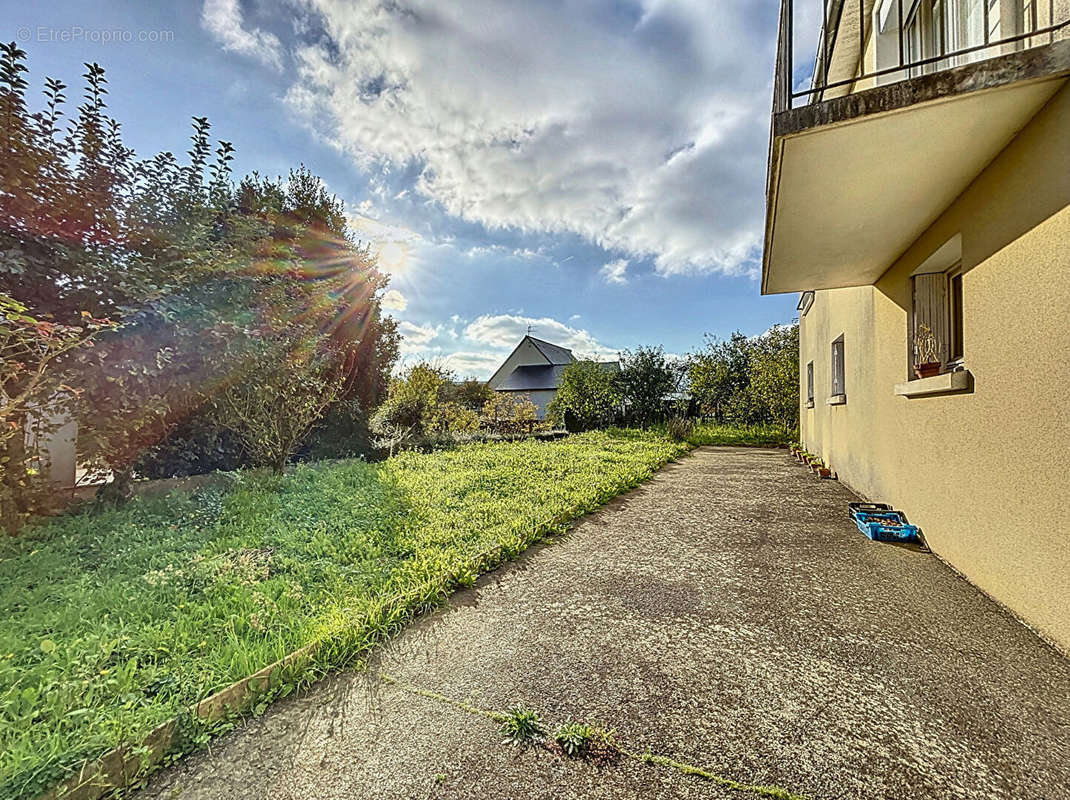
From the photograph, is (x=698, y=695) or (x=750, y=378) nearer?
(x=698, y=695)

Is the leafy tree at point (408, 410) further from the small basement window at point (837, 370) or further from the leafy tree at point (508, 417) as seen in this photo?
the small basement window at point (837, 370)

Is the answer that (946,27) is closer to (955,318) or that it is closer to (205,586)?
(955,318)

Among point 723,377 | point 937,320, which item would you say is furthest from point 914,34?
point 723,377

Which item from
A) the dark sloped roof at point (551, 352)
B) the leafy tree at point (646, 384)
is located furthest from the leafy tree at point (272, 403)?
the dark sloped roof at point (551, 352)

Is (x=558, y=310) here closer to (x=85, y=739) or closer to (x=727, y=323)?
(x=727, y=323)

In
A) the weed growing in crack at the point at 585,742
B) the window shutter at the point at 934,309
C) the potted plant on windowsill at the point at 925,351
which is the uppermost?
the window shutter at the point at 934,309

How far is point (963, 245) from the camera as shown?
3.23 meters

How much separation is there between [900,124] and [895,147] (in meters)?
0.25

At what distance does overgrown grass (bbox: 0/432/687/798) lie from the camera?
1.84 m

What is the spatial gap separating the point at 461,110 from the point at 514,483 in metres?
5.35

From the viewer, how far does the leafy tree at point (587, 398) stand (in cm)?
1644

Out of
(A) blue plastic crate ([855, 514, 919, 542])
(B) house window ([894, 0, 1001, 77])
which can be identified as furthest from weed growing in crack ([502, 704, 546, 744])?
(B) house window ([894, 0, 1001, 77])

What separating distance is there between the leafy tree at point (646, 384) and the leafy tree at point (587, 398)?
0.46m

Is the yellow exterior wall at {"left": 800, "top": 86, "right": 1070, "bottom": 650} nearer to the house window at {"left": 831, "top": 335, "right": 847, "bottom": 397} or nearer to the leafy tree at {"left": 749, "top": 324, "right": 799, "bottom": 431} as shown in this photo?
the house window at {"left": 831, "top": 335, "right": 847, "bottom": 397}
